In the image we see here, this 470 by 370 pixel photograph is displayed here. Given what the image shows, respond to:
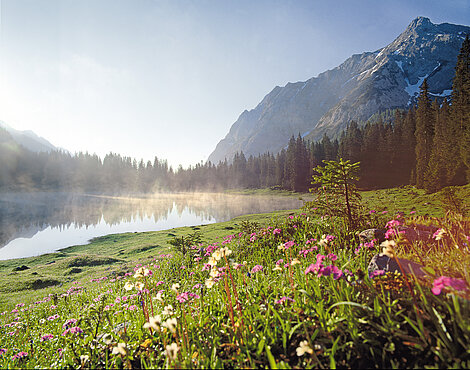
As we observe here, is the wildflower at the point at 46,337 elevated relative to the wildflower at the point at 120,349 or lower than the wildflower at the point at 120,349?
lower

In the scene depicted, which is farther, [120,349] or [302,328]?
[302,328]

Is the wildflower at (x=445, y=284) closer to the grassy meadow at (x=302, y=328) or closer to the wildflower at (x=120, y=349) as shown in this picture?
the grassy meadow at (x=302, y=328)

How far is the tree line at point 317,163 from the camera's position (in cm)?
2944

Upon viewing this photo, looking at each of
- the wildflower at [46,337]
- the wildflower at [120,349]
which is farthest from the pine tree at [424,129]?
the wildflower at [46,337]

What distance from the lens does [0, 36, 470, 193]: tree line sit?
29.4 metres

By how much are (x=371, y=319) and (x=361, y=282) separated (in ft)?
2.51

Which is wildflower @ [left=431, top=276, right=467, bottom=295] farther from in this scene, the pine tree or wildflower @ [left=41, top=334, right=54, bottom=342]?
the pine tree

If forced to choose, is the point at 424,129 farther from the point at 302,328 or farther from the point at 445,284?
the point at 302,328

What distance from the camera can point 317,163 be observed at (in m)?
81.8

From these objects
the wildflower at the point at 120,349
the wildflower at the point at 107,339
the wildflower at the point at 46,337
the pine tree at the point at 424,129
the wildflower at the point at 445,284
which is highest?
the pine tree at the point at 424,129

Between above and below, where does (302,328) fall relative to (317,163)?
below

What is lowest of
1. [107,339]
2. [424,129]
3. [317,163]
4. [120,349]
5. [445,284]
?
[107,339]

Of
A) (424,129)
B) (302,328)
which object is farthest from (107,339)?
(424,129)

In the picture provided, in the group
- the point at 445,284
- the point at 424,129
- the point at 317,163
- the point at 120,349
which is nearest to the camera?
the point at 445,284
